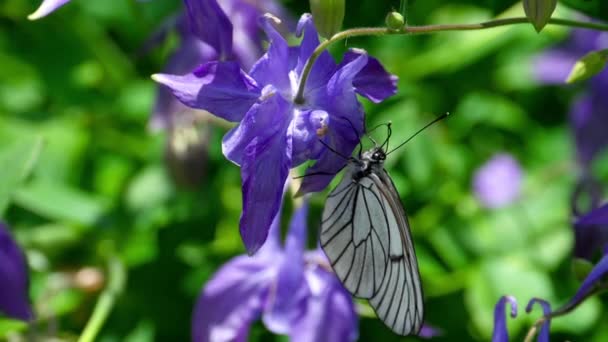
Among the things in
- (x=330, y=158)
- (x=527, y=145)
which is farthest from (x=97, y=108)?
(x=330, y=158)

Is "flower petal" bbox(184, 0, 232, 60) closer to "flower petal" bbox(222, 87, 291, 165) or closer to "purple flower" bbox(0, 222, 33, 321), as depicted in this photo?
"flower petal" bbox(222, 87, 291, 165)

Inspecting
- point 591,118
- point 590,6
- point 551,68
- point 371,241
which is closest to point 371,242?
point 371,241

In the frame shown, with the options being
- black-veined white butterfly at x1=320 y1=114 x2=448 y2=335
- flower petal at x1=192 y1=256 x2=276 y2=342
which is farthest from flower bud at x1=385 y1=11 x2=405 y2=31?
flower petal at x1=192 y1=256 x2=276 y2=342

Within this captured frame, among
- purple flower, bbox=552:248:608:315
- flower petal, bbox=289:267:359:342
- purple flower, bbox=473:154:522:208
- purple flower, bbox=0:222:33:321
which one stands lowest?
purple flower, bbox=473:154:522:208

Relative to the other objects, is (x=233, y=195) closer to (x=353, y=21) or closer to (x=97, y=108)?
(x=97, y=108)

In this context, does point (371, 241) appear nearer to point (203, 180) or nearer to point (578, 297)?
point (578, 297)

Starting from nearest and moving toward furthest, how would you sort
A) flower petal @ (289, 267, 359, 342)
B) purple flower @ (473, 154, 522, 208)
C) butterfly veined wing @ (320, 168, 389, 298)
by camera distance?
butterfly veined wing @ (320, 168, 389, 298), flower petal @ (289, 267, 359, 342), purple flower @ (473, 154, 522, 208)
